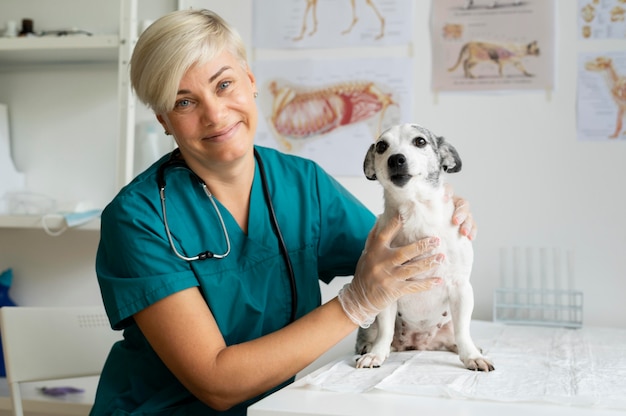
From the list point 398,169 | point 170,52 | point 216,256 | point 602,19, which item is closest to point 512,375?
point 398,169

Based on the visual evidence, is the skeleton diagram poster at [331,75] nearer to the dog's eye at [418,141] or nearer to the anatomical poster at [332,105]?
the anatomical poster at [332,105]

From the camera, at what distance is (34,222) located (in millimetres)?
1915

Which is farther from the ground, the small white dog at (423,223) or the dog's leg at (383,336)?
the small white dog at (423,223)

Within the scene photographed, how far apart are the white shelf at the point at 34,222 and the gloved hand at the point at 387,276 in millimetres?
995

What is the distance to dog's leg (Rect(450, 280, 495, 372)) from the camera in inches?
45.3

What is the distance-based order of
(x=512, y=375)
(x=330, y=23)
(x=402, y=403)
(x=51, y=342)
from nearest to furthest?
(x=402, y=403), (x=512, y=375), (x=51, y=342), (x=330, y=23)

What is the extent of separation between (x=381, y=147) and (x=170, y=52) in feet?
1.28

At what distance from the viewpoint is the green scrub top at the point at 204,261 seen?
3.84 feet

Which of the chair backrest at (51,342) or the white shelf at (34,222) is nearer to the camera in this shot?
the chair backrest at (51,342)

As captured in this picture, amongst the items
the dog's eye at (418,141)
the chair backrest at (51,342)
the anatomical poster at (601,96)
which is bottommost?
the chair backrest at (51,342)

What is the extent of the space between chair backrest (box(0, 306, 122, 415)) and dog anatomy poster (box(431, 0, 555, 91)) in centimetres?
108

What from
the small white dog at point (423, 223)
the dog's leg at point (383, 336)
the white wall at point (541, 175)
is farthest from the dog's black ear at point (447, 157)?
the white wall at point (541, 175)

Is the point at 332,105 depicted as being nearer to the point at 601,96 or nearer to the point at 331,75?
the point at 331,75

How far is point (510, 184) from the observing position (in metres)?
1.86
